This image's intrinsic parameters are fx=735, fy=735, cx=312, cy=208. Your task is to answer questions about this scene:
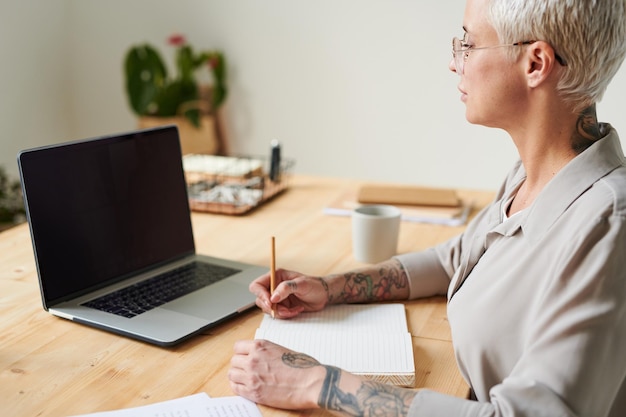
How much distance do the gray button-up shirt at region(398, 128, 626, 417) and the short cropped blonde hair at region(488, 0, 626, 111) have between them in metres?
0.09

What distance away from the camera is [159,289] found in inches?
54.5

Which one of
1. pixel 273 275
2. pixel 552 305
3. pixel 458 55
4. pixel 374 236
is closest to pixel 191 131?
pixel 374 236

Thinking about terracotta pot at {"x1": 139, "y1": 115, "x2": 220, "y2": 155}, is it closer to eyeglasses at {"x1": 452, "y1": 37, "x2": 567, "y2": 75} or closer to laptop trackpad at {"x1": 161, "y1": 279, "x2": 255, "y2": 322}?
laptop trackpad at {"x1": 161, "y1": 279, "x2": 255, "y2": 322}

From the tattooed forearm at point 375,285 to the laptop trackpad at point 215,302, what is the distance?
0.18 metres

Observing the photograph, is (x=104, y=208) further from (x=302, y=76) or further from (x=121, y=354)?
(x=302, y=76)

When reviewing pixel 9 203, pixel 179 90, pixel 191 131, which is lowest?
pixel 9 203

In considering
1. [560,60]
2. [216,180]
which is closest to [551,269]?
[560,60]

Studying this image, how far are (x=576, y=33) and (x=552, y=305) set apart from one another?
38 cm

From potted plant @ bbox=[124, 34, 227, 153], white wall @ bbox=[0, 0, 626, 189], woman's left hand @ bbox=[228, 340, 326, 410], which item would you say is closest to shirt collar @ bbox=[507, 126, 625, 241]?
woman's left hand @ bbox=[228, 340, 326, 410]

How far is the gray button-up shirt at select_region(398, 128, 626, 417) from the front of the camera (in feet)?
2.95

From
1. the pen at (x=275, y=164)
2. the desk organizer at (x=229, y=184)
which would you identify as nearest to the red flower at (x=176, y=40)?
the desk organizer at (x=229, y=184)

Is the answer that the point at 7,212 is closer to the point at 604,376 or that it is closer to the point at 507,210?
the point at 507,210

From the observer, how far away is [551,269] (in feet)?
3.21

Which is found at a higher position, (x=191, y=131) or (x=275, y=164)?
(x=275, y=164)
